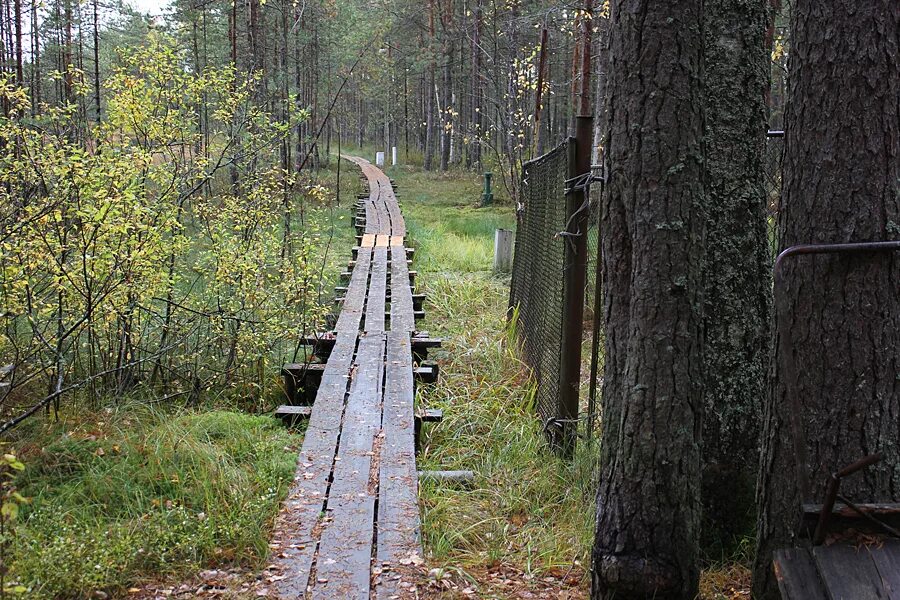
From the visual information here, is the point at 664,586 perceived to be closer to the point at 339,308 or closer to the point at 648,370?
the point at 648,370

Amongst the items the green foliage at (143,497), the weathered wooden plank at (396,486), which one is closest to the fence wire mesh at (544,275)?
the weathered wooden plank at (396,486)

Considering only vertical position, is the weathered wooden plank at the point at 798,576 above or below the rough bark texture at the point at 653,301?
below

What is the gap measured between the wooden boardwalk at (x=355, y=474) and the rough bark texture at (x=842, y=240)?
6.25 ft

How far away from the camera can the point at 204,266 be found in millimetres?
7016

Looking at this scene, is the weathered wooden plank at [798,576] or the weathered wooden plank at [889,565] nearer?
the weathered wooden plank at [889,565]

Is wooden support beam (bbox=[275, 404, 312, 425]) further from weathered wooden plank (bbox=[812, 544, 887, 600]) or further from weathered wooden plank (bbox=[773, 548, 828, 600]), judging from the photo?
weathered wooden plank (bbox=[812, 544, 887, 600])

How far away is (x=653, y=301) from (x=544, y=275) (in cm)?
350

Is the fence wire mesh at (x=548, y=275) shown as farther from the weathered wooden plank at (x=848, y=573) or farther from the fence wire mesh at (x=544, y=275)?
the weathered wooden plank at (x=848, y=573)

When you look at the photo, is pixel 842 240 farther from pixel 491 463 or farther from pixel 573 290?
pixel 491 463

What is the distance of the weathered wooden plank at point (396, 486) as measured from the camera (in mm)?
3615

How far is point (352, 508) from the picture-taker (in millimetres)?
4129

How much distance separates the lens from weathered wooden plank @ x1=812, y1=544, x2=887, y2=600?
7.31 feet

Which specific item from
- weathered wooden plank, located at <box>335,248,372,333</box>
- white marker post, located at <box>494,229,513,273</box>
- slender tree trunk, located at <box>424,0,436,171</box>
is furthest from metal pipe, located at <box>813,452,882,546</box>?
slender tree trunk, located at <box>424,0,436,171</box>

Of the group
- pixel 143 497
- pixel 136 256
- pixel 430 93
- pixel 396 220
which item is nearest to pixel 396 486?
pixel 143 497
